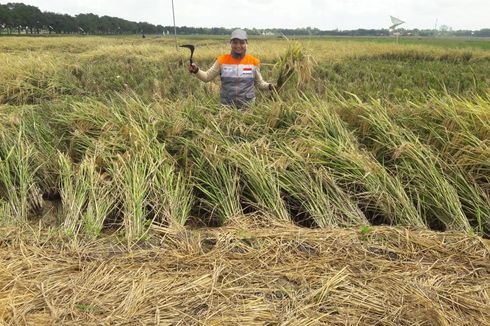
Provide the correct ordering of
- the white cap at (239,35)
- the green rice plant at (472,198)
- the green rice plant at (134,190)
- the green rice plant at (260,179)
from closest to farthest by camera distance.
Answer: the green rice plant at (134,190), the green rice plant at (472,198), the green rice plant at (260,179), the white cap at (239,35)

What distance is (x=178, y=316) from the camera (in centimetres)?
180

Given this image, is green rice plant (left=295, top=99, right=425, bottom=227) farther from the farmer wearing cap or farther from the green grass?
the farmer wearing cap

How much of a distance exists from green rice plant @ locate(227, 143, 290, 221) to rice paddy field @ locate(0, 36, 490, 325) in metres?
0.01

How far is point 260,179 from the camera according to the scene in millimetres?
2867

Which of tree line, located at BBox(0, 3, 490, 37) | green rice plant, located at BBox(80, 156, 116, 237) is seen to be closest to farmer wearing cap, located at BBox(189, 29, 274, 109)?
green rice plant, located at BBox(80, 156, 116, 237)

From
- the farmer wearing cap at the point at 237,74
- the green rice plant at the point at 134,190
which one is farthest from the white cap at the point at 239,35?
the green rice plant at the point at 134,190

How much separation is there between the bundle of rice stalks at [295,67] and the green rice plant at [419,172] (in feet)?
4.83

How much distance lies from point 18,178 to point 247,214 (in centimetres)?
189

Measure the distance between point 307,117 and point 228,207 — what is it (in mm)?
1235

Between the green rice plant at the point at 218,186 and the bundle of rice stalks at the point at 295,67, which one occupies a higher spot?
the bundle of rice stalks at the point at 295,67

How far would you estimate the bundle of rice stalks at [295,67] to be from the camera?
4.64 metres

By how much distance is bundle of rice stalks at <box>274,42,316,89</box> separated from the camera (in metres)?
4.64

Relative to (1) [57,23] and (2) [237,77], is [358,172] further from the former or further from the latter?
(1) [57,23]

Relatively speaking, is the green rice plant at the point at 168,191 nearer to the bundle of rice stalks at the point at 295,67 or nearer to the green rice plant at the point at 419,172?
the green rice plant at the point at 419,172
